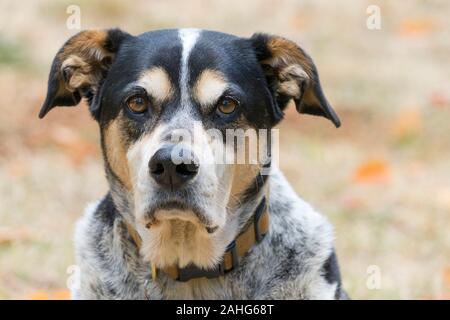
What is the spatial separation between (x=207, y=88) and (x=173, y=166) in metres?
0.54

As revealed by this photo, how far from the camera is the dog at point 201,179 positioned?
474cm

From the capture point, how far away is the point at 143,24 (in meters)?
13.5

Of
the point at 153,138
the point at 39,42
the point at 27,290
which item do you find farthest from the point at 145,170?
the point at 39,42

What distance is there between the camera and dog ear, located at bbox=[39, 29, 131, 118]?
5.11m

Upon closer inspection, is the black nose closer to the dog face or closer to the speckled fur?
the dog face

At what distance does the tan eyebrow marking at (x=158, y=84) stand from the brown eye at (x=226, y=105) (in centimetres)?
23

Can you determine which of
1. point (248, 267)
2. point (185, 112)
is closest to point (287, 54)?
point (185, 112)

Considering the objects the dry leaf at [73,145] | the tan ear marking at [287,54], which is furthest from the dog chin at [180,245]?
the dry leaf at [73,145]

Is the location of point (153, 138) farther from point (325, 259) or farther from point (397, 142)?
point (397, 142)

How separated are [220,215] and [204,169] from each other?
0.30 metres

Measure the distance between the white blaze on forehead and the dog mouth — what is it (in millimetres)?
515

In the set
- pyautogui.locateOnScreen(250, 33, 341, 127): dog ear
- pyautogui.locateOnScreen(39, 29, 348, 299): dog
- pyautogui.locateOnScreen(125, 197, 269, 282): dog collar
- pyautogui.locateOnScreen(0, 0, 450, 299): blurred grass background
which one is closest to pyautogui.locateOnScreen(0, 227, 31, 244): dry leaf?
pyautogui.locateOnScreen(0, 0, 450, 299): blurred grass background

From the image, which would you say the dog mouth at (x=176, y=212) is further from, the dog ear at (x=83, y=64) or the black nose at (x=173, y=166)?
the dog ear at (x=83, y=64)

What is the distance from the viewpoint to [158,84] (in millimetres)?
4797
